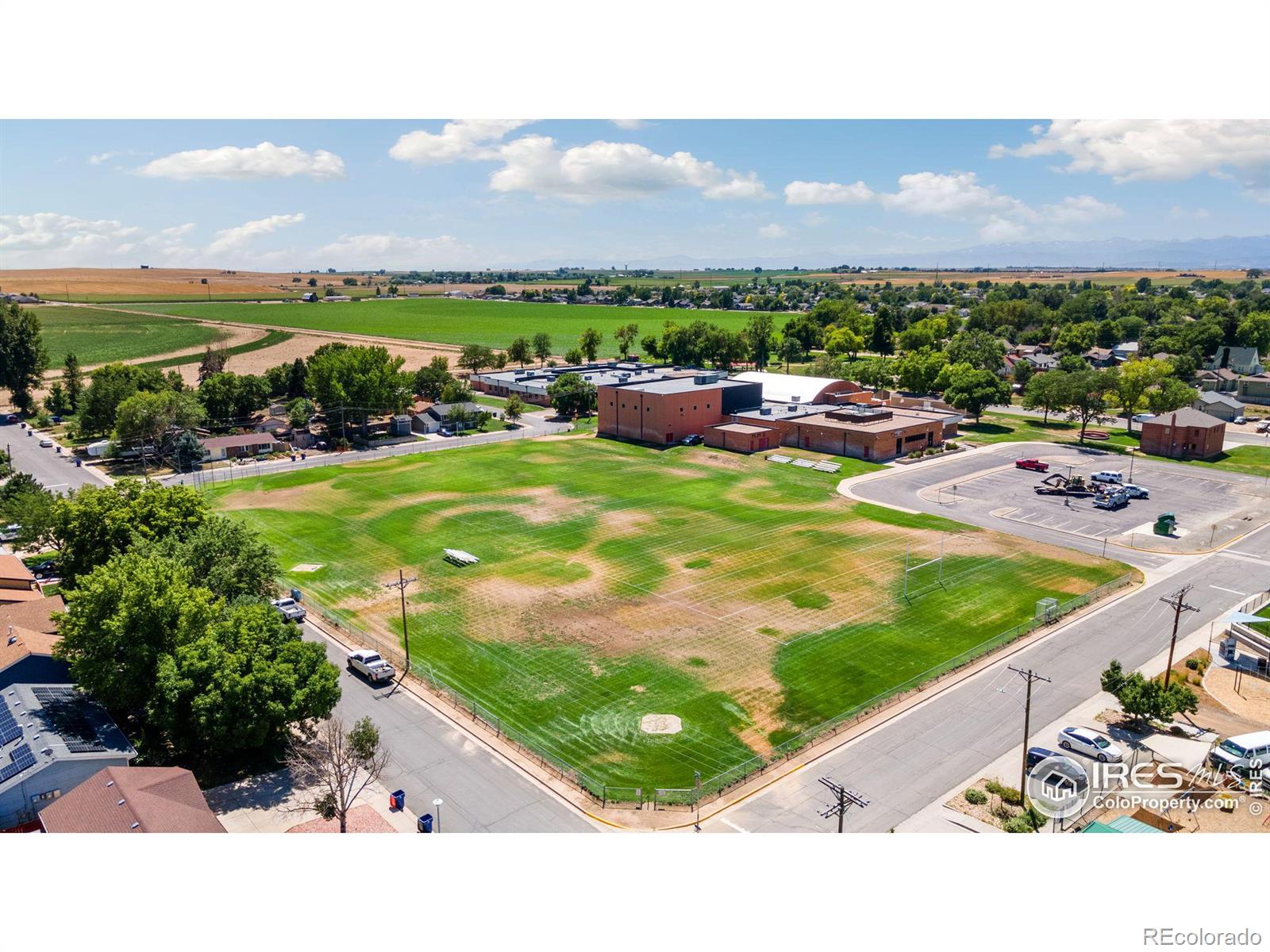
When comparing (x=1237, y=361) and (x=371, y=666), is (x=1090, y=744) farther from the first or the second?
(x=1237, y=361)

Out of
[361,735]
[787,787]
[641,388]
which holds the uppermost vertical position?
[641,388]

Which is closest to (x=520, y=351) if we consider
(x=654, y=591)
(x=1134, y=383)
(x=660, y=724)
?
(x=1134, y=383)

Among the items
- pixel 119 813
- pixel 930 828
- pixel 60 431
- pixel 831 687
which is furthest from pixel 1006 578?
pixel 60 431

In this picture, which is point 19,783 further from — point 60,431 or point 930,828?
point 60,431

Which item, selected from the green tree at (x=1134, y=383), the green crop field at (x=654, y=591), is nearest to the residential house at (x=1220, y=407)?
the green tree at (x=1134, y=383)

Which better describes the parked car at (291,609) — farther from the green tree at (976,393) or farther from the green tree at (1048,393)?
the green tree at (1048,393)

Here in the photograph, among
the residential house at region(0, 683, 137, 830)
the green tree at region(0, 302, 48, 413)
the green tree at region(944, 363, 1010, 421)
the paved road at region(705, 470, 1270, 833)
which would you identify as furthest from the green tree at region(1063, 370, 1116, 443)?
the green tree at region(0, 302, 48, 413)
